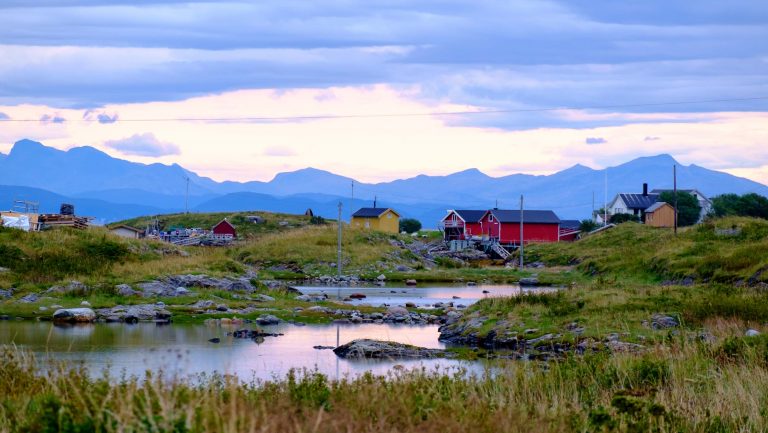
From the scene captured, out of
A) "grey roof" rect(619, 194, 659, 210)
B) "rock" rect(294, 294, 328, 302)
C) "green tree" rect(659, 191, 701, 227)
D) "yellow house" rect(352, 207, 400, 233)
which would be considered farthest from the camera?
"grey roof" rect(619, 194, 659, 210)

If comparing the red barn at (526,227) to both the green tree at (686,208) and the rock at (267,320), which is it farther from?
the rock at (267,320)

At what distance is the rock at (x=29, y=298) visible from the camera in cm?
4375

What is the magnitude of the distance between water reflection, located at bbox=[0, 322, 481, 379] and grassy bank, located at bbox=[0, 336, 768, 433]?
598cm

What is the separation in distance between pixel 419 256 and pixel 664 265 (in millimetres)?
41245

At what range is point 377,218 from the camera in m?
138

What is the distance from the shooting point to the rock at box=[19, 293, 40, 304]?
43750 millimetres

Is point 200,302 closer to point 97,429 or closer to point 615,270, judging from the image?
point 615,270

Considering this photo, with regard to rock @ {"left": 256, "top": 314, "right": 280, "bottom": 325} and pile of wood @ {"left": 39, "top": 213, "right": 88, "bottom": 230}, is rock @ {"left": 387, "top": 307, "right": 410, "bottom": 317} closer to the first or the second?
rock @ {"left": 256, "top": 314, "right": 280, "bottom": 325}

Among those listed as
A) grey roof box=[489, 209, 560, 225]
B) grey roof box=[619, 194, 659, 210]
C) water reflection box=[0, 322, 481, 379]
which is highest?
grey roof box=[619, 194, 659, 210]

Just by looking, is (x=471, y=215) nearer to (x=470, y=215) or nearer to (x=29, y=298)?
(x=470, y=215)

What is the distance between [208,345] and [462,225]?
100m

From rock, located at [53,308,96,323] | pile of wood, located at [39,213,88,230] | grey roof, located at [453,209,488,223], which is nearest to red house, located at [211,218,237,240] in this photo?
grey roof, located at [453,209,488,223]

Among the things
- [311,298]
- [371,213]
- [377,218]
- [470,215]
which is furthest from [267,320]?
[371,213]

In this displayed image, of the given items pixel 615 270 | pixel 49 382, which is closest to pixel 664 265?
pixel 615 270
